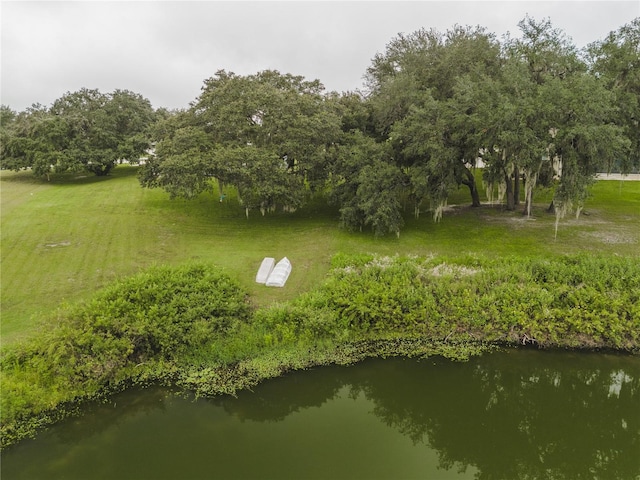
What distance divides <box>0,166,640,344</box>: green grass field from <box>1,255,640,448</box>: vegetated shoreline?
73.3 inches

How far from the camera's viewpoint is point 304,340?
1208 centimetres

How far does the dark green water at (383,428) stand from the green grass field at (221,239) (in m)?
4.25

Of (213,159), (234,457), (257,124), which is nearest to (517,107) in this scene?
(257,124)

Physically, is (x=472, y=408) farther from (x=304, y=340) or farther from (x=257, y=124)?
(x=257, y=124)

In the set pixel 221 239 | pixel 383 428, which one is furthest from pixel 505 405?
pixel 221 239

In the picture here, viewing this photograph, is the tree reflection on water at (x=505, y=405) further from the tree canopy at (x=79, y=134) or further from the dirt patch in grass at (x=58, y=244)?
the tree canopy at (x=79, y=134)

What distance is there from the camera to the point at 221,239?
776 inches

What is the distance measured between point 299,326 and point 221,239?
8996mm

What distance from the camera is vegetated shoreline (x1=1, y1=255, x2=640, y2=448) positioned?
1028cm

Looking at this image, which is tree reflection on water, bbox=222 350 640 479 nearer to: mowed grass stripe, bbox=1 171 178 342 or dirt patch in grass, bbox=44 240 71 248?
mowed grass stripe, bbox=1 171 178 342

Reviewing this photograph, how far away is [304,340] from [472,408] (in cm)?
498

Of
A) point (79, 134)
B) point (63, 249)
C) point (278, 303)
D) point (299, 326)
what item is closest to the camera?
point (299, 326)

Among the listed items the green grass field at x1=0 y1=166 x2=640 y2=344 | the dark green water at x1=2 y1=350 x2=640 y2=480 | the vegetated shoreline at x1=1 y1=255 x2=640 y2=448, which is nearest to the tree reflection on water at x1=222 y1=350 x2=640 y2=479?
the dark green water at x1=2 y1=350 x2=640 y2=480

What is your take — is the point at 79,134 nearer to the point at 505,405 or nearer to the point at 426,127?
the point at 426,127
